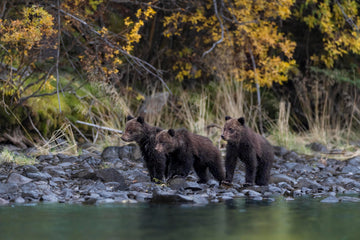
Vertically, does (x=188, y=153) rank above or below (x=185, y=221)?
above

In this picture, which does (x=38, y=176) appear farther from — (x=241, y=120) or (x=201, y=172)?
(x=241, y=120)

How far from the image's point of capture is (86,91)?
523 inches

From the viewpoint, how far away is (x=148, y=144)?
8.59 m

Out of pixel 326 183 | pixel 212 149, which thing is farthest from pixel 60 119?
pixel 326 183

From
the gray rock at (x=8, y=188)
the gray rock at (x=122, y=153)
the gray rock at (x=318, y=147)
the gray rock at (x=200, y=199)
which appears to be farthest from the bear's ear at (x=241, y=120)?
the gray rock at (x=318, y=147)

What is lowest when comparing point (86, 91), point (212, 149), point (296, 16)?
point (212, 149)

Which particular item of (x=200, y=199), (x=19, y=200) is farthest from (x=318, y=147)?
(x=19, y=200)

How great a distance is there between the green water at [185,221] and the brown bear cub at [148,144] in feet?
6.22

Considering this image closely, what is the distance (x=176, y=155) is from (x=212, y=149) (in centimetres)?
60

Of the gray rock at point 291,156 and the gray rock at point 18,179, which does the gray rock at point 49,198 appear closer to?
the gray rock at point 18,179

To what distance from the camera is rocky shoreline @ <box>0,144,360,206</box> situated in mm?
6836

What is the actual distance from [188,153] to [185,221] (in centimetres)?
Result: 313

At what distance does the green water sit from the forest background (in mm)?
4855

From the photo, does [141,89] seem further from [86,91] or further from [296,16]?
[296,16]
